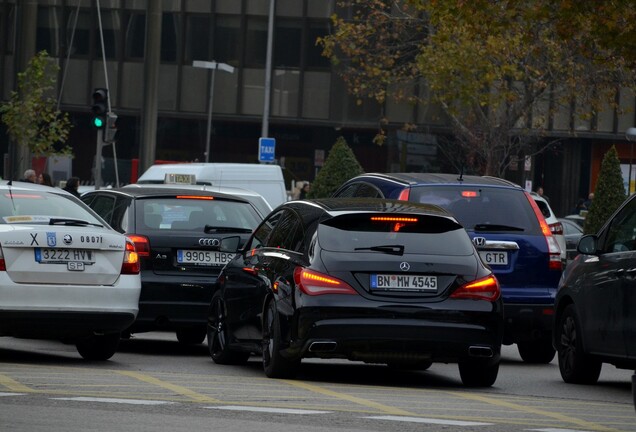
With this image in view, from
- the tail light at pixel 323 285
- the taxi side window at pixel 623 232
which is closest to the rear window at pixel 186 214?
the tail light at pixel 323 285

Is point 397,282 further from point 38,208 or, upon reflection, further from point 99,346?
point 38,208

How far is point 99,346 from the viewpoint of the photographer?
14.1 metres

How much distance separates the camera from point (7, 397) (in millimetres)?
10250

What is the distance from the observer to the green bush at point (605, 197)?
36.5 metres

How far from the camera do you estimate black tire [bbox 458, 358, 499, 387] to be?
41.2 ft

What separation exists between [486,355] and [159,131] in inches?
2049

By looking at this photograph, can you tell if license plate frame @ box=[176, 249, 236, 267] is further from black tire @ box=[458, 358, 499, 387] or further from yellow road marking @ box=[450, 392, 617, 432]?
yellow road marking @ box=[450, 392, 617, 432]

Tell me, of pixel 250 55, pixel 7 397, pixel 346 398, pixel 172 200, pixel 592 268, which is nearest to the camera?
pixel 7 397

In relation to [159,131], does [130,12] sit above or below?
above

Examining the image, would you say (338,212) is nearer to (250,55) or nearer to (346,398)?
(346,398)

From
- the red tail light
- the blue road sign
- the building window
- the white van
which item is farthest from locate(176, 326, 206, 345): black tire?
the building window

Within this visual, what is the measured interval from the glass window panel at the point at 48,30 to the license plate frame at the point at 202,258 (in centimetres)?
4909

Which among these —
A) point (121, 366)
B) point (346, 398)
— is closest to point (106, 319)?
point (121, 366)

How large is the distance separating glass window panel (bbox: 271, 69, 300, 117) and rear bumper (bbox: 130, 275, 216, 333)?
46860 millimetres
